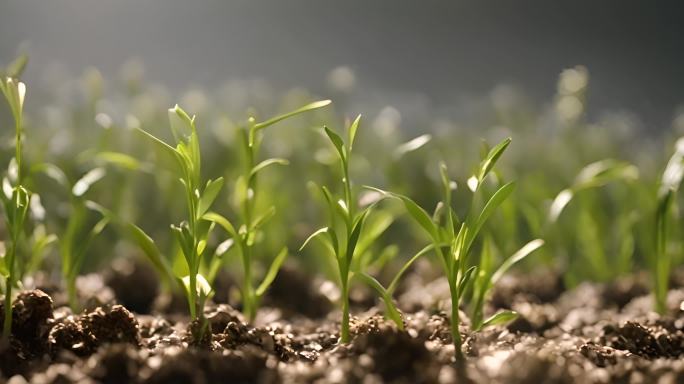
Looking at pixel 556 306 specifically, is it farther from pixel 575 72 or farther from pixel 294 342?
pixel 575 72

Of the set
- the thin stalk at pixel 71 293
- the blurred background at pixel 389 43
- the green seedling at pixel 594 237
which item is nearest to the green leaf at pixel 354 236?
the thin stalk at pixel 71 293

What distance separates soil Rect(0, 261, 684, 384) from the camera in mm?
740

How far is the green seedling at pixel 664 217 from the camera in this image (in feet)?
3.74

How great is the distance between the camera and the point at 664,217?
1135mm

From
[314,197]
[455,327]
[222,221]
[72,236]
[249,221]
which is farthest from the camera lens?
[314,197]

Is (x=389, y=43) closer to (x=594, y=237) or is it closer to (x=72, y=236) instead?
(x=594, y=237)

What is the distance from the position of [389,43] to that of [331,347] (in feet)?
16.0

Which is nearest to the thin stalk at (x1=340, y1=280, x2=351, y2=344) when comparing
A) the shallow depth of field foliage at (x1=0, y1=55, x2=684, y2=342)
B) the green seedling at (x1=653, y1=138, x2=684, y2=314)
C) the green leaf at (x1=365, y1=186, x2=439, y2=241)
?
the shallow depth of field foliage at (x1=0, y1=55, x2=684, y2=342)

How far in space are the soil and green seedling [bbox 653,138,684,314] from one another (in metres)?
0.06

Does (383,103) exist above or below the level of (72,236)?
below

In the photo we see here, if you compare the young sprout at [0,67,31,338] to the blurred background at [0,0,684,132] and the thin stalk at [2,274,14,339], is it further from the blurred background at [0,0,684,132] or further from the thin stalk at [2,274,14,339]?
the blurred background at [0,0,684,132]

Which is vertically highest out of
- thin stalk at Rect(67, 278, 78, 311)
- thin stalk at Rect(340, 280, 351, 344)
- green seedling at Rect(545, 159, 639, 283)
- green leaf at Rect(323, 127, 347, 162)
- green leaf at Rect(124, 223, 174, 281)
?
green leaf at Rect(323, 127, 347, 162)

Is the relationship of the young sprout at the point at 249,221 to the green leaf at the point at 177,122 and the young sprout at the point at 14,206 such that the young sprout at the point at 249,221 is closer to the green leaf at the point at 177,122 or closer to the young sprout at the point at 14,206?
the green leaf at the point at 177,122

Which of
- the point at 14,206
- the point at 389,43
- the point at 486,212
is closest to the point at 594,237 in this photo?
the point at 486,212
